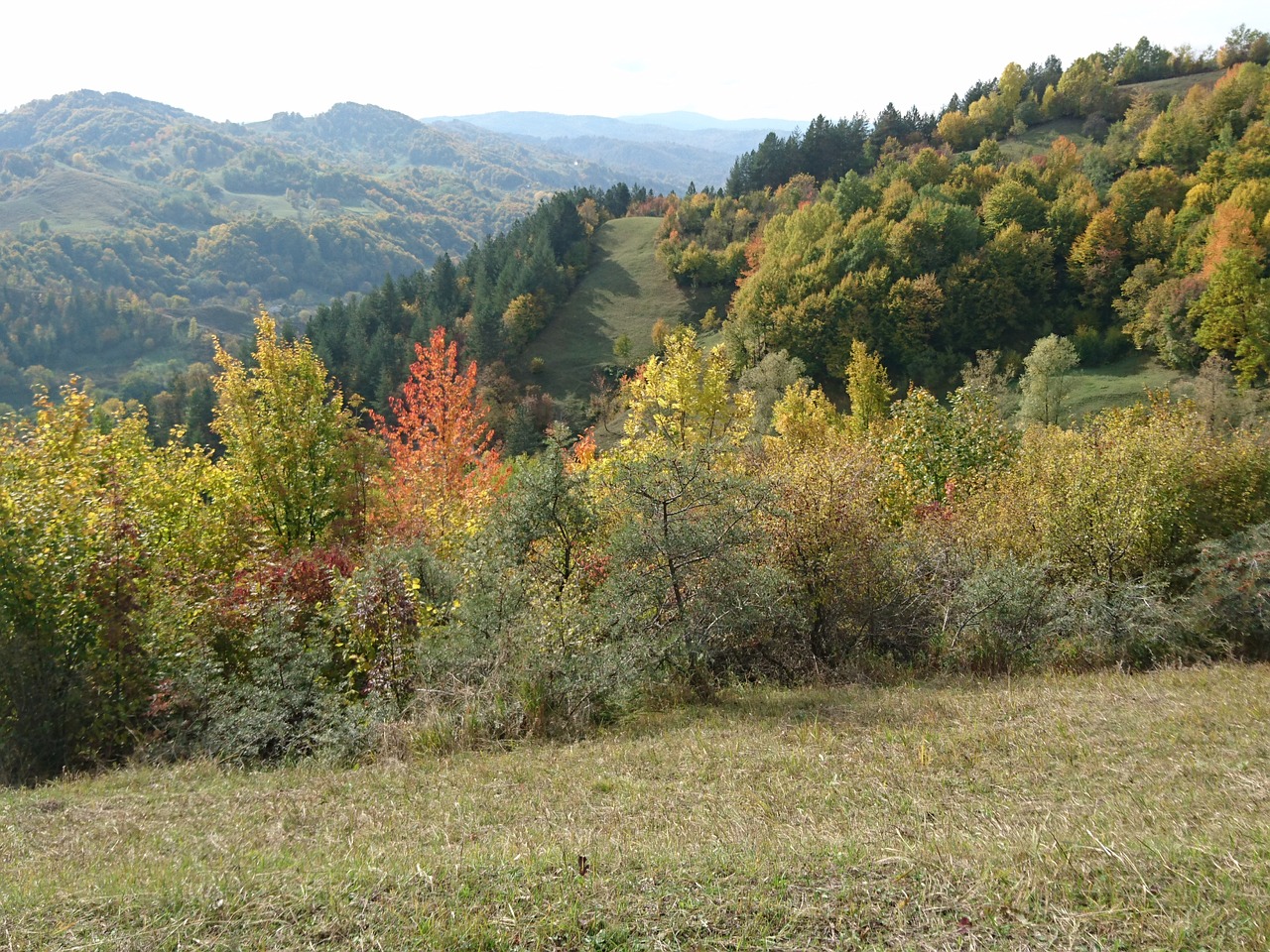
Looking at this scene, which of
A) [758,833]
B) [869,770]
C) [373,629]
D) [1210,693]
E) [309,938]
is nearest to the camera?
[309,938]

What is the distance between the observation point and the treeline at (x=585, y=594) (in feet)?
34.8

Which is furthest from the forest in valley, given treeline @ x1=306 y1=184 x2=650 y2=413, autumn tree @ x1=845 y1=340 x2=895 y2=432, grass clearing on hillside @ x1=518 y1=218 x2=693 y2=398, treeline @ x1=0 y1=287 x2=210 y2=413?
treeline @ x1=0 y1=287 x2=210 y2=413

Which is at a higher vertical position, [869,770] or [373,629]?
[869,770]

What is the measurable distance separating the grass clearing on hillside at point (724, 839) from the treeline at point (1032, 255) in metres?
52.6

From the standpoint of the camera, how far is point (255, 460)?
20516mm

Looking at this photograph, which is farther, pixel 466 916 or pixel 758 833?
pixel 758 833

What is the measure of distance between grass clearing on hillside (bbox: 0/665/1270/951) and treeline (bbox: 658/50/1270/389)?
5260 cm

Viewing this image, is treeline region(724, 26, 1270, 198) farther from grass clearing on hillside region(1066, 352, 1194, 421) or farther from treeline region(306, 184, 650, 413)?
A: grass clearing on hillside region(1066, 352, 1194, 421)

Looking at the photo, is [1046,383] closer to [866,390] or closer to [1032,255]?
[866,390]

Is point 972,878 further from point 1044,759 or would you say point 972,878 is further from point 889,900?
point 1044,759

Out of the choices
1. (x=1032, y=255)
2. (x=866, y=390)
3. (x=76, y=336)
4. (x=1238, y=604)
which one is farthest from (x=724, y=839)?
(x=76, y=336)

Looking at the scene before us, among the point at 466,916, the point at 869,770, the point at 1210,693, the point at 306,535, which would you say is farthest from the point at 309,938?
the point at 306,535

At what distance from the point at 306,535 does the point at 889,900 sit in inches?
777

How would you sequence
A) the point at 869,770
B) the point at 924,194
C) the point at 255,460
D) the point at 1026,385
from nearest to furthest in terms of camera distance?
the point at 869,770 → the point at 255,460 → the point at 1026,385 → the point at 924,194
